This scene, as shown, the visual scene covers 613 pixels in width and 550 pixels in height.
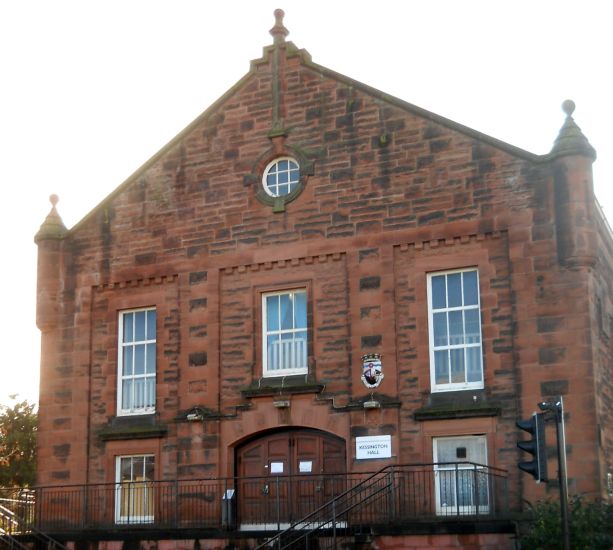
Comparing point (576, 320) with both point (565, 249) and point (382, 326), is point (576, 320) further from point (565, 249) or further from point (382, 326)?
point (382, 326)

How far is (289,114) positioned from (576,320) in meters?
8.38

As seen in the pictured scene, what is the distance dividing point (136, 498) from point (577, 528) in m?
10.8

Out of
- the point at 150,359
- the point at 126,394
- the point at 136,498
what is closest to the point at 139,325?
the point at 150,359

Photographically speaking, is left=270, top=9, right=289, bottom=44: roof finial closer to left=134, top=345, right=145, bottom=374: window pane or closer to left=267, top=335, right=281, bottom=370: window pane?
left=267, top=335, right=281, bottom=370: window pane

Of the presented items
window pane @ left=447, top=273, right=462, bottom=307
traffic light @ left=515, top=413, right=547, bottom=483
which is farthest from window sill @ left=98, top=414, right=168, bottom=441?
traffic light @ left=515, top=413, right=547, bottom=483

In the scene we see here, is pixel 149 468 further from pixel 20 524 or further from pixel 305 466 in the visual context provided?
pixel 305 466

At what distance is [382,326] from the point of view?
26.7 metres

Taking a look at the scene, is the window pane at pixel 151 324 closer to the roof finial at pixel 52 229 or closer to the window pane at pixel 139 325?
the window pane at pixel 139 325

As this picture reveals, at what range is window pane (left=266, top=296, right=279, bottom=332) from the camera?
28234 mm

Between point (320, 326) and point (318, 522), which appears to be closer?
point (318, 522)

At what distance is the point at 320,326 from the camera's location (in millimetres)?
27375

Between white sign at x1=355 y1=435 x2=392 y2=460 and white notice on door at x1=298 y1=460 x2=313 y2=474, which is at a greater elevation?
white sign at x1=355 y1=435 x2=392 y2=460

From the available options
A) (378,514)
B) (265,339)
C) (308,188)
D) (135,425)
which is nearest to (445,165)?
(308,188)

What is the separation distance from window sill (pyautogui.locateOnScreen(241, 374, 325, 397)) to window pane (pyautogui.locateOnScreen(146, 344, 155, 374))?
272 cm
